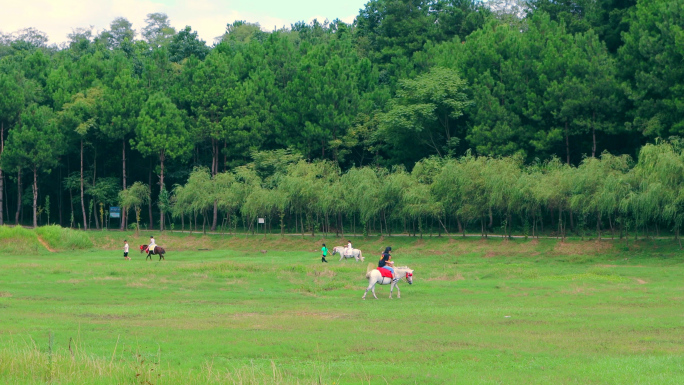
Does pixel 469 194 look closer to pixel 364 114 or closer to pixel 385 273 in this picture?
pixel 364 114

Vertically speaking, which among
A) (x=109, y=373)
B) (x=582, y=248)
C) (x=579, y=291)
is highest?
(x=582, y=248)

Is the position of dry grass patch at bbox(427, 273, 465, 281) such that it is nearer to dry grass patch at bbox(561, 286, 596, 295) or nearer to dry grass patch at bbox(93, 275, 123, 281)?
dry grass patch at bbox(561, 286, 596, 295)

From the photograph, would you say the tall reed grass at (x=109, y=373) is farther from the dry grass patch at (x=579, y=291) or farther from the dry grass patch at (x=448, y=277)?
the dry grass patch at (x=448, y=277)

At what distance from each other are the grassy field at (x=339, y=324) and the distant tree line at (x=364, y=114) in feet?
65.0

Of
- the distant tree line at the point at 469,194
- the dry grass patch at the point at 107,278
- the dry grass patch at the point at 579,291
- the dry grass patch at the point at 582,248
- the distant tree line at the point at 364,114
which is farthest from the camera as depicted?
the distant tree line at the point at 364,114

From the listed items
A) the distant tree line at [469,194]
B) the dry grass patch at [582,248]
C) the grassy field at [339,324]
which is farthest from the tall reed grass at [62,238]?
the dry grass patch at [582,248]

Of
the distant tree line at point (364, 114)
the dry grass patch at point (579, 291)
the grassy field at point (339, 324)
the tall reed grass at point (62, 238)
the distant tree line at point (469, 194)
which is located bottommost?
the dry grass patch at point (579, 291)

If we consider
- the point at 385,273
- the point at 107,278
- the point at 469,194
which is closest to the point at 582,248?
the point at 469,194

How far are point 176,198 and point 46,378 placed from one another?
62441mm

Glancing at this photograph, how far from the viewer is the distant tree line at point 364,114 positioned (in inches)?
2448

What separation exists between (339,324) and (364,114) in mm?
59794

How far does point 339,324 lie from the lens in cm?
2227

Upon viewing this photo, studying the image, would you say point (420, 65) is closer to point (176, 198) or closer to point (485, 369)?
point (176, 198)

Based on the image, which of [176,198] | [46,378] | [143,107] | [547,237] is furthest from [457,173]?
[46,378]
